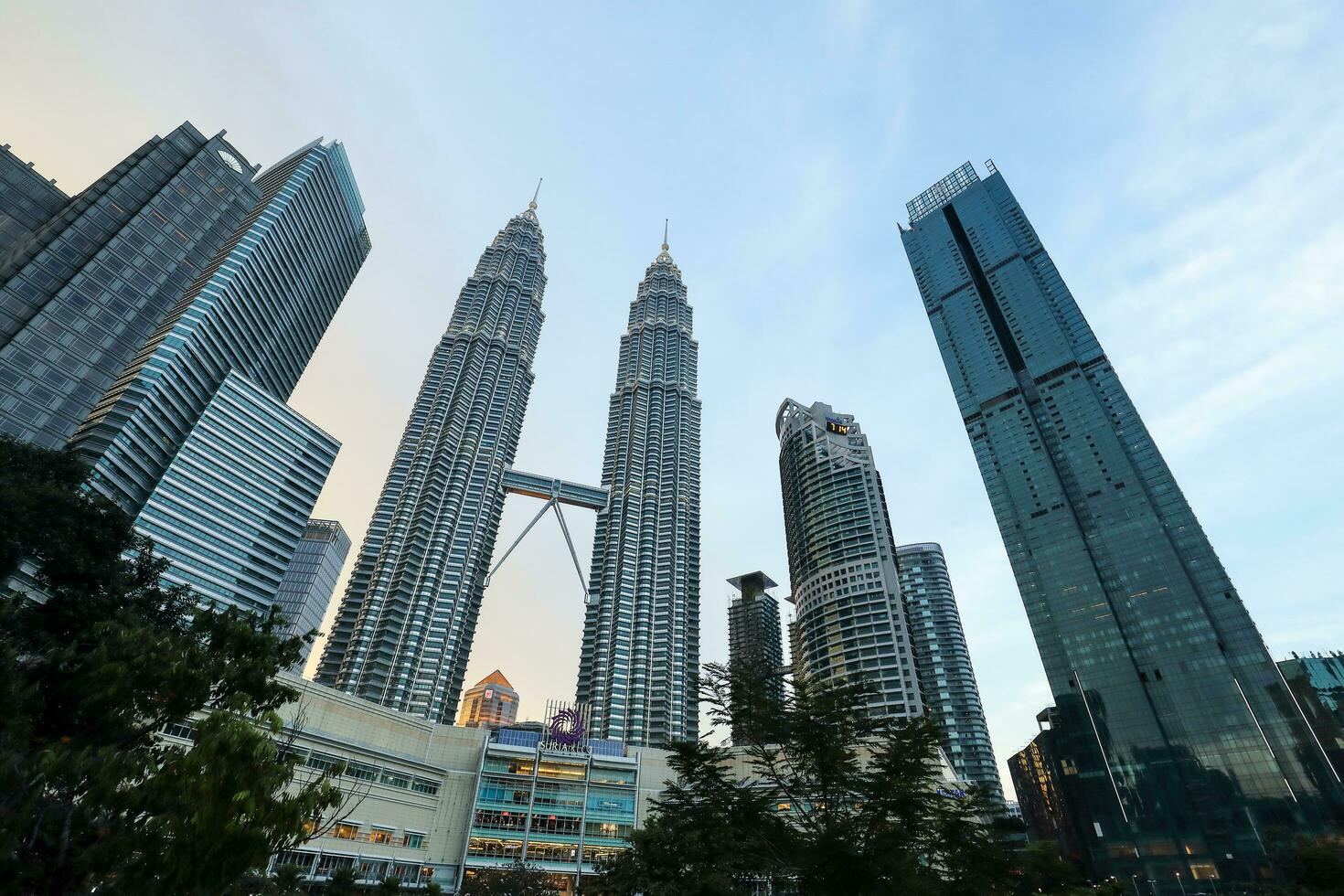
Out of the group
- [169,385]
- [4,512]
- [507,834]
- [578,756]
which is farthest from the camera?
[169,385]

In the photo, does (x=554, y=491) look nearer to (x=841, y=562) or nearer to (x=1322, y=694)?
(x=841, y=562)

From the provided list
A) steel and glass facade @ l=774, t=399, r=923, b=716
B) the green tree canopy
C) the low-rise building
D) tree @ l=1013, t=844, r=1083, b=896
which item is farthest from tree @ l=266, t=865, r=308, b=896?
steel and glass facade @ l=774, t=399, r=923, b=716

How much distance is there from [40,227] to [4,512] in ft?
388

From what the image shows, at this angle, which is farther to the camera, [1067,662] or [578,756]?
[1067,662]

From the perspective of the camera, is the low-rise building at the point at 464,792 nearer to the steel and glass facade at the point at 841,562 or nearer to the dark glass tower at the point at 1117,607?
the steel and glass facade at the point at 841,562

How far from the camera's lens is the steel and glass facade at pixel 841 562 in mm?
126375

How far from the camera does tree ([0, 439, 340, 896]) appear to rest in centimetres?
975

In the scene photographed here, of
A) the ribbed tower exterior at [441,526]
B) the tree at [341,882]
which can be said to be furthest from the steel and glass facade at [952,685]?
the tree at [341,882]

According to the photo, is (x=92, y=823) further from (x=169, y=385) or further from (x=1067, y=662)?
(x=1067, y=662)

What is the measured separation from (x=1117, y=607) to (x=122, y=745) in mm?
145685

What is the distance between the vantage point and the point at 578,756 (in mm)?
85250

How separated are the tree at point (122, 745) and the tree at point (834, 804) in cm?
1644

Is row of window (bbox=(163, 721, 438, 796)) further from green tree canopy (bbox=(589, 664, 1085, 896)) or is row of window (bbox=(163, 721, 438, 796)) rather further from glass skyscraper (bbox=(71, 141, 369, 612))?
glass skyscraper (bbox=(71, 141, 369, 612))

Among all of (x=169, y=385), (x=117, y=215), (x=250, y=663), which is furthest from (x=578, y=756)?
(x=117, y=215)
